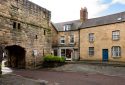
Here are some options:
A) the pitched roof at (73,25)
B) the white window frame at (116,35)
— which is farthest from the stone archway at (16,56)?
the pitched roof at (73,25)

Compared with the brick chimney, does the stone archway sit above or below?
below

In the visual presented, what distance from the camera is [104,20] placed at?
30.8 m

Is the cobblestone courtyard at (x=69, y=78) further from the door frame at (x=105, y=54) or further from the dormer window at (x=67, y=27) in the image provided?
the dormer window at (x=67, y=27)

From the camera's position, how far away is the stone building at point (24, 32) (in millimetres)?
18328

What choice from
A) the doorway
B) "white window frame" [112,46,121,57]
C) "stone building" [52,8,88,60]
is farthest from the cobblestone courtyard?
"stone building" [52,8,88,60]

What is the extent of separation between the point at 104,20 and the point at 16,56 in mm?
15788

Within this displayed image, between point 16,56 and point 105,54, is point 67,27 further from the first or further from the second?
point 16,56

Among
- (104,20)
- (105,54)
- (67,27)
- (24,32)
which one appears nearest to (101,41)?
(105,54)

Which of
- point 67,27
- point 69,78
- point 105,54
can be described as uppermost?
point 67,27

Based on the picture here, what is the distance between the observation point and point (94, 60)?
101 ft

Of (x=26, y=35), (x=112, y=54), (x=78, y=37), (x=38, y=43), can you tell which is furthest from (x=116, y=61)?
(x=26, y=35)

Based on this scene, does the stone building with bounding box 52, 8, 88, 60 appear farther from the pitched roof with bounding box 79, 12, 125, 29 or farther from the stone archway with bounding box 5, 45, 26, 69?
the stone archway with bounding box 5, 45, 26, 69

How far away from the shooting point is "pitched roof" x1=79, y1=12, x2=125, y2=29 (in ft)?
94.4

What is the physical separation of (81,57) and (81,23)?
6335mm
